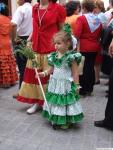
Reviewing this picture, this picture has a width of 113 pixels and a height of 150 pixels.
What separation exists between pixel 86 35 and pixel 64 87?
187 centimetres

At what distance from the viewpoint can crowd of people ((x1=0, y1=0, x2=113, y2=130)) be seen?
5.38 metres

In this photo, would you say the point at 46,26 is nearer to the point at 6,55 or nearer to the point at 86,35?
the point at 86,35

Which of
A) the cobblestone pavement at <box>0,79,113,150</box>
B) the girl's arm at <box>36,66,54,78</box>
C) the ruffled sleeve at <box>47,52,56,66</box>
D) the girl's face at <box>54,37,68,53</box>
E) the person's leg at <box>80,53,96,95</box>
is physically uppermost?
the girl's face at <box>54,37,68,53</box>

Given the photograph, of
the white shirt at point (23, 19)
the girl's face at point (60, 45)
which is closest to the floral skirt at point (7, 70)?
the white shirt at point (23, 19)

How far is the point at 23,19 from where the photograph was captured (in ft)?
23.3

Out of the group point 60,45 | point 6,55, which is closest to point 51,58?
point 60,45

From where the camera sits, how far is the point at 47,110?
5.56 m

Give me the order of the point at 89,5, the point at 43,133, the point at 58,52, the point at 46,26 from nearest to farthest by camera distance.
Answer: the point at 43,133 → the point at 58,52 → the point at 46,26 → the point at 89,5

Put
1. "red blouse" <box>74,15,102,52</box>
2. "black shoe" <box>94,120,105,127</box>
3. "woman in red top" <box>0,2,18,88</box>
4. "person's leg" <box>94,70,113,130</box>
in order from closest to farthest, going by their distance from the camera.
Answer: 1. "person's leg" <box>94,70,113,130</box>
2. "black shoe" <box>94,120,105,127</box>
3. "red blouse" <box>74,15,102,52</box>
4. "woman in red top" <box>0,2,18,88</box>

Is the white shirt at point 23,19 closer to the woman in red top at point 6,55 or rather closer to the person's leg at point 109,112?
the woman in red top at point 6,55

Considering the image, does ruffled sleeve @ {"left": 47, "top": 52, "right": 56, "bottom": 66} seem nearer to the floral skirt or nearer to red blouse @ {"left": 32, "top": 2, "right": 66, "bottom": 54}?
red blouse @ {"left": 32, "top": 2, "right": 66, "bottom": 54}

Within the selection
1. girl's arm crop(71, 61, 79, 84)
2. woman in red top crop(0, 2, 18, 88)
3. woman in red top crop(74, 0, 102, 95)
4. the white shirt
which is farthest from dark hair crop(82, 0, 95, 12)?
girl's arm crop(71, 61, 79, 84)

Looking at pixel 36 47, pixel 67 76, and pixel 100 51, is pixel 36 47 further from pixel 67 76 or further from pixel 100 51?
pixel 100 51

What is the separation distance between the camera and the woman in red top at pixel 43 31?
19.3 ft
